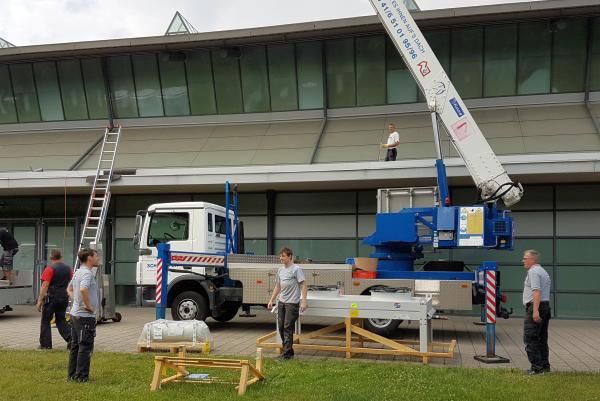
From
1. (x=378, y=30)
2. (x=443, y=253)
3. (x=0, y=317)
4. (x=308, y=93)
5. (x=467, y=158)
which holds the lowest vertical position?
(x=0, y=317)

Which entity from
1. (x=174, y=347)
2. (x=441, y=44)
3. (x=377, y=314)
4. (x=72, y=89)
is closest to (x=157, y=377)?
(x=174, y=347)

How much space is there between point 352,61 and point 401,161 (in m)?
5.02

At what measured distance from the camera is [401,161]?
1509 centimetres

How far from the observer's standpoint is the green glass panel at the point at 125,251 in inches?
751

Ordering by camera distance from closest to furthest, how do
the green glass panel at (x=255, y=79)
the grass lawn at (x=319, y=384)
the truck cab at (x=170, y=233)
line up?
the grass lawn at (x=319, y=384)
the truck cab at (x=170, y=233)
the green glass panel at (x=255, y=79)

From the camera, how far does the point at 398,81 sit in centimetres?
1855

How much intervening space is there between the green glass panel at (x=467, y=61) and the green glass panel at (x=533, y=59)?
1144 millimetres

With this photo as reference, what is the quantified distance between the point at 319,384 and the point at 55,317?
5.18 metres

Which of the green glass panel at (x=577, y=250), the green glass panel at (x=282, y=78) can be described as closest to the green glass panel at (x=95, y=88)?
the green glass panel at (x=282, y=78)

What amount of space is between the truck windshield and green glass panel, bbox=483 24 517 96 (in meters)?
9.97

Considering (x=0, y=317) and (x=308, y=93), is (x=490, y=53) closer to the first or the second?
(x=308, y=93)

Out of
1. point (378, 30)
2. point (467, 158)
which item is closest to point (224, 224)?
point (467, 158)

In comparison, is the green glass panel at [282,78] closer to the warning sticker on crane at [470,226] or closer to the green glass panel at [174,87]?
the green glass panel at [174,87]

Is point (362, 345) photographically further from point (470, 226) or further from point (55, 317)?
point (55, 317)
